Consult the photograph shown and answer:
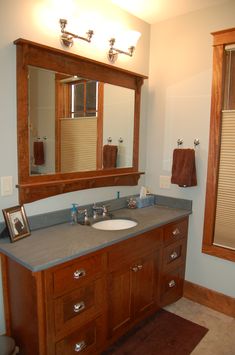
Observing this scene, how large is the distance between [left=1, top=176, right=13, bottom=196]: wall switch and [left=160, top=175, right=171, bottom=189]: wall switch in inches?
56.1

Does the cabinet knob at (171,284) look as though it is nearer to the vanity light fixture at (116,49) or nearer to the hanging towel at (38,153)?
the hanging towel at (38,153)

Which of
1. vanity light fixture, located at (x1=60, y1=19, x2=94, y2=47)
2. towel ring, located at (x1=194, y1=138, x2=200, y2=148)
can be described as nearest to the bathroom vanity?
towel ring, located at (x1=194, y1=138, x2=200, y2=148)

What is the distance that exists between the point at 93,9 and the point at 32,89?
84cm

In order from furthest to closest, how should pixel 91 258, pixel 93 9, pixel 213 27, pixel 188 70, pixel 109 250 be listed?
1. pixel 188 70
2. pixel 213 27
3. pixel 93 9
4. pixel 109 250
5. pixel 91 258

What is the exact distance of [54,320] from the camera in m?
1.45

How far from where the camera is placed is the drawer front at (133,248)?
1.76 m

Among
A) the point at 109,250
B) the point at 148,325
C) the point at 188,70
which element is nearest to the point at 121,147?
the point at 188,70

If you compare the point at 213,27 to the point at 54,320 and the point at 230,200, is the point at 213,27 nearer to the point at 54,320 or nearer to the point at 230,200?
the point at 230,200

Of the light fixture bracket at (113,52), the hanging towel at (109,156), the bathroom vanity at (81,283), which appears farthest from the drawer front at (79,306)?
the light fixture bracket at (113,52)

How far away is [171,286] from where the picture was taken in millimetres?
2375

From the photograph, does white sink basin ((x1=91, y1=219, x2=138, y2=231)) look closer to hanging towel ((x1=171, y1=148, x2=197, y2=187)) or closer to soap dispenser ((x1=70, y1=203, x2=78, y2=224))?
soap dispenser ((x1=70, y1=203, x2=78, y2=224))

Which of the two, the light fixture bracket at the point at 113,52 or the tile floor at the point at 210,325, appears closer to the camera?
the tile floor at the point at 210,325

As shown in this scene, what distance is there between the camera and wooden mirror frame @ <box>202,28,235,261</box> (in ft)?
7.13

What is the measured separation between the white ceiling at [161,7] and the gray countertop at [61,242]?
1.69m
